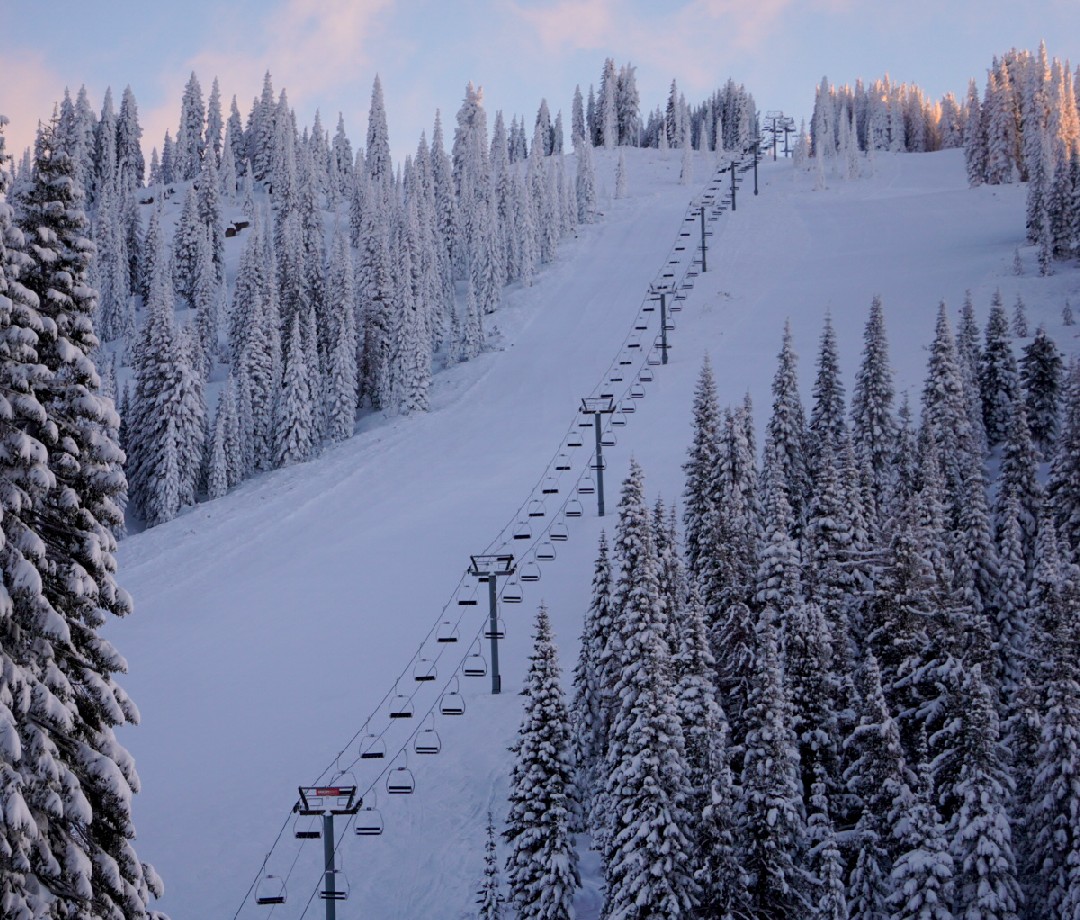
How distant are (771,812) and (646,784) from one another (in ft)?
10.1

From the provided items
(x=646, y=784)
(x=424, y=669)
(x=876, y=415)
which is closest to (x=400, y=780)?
(x=424, y=669)

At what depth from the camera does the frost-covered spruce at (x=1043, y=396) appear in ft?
183

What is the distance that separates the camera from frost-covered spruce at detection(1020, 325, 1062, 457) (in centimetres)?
5581

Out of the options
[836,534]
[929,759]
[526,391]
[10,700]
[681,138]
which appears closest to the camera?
[10,700]

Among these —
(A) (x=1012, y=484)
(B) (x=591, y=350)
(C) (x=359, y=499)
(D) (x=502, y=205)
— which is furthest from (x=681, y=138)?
(A) (x=1012, y=484)

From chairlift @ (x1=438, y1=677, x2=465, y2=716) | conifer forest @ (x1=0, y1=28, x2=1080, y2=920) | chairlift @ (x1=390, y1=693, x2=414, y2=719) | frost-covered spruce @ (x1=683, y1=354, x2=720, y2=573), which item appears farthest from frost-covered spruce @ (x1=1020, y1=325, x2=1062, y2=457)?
Answer: chairlift @ (x1=390, y1=693, x2=414, y2=719)

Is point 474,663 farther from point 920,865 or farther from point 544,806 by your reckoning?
point 920,865

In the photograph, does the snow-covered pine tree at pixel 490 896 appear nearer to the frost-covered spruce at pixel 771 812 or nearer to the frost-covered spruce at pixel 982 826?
the frost-covered spruce at pixel 771 812

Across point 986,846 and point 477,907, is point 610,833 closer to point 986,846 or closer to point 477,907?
point 477,907

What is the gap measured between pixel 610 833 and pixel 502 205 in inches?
4090

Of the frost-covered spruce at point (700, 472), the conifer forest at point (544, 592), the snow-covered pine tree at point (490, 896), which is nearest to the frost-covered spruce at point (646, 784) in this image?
the conifer forest at point (544, 592)

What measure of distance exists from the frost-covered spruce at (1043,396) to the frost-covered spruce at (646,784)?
34.6 metres

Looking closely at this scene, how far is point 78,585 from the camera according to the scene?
40.5ft

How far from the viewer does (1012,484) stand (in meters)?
43.8
